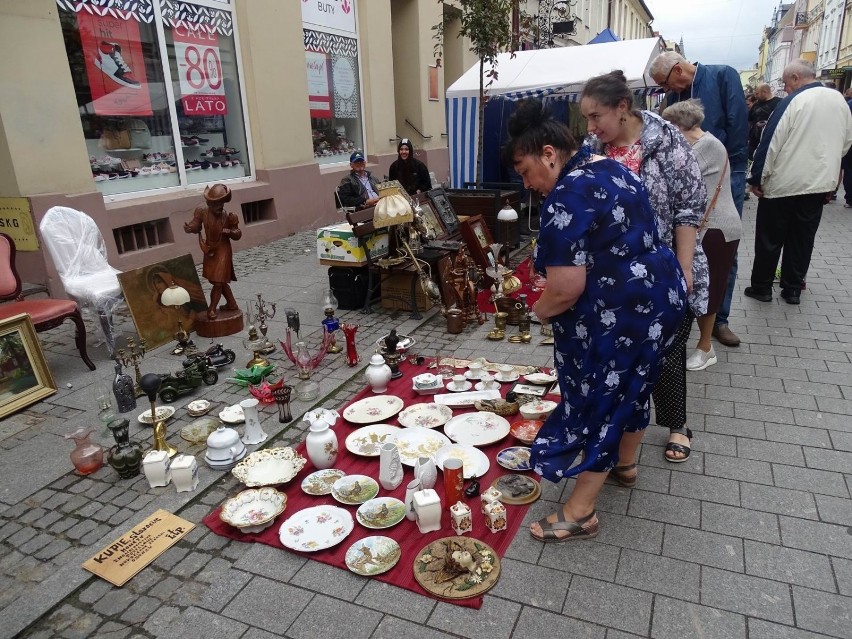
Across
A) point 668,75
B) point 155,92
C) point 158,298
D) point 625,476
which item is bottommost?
point 625,476

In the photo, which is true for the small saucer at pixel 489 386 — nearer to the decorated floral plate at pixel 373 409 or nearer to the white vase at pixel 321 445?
the decorated floral plate at pixel 373 409

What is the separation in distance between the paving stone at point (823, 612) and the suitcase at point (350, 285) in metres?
4.38

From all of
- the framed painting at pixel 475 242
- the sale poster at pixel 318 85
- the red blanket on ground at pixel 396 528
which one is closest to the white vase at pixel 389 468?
the red blanket on ground at pixel 396 528

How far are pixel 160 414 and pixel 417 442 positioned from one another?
1785 mm

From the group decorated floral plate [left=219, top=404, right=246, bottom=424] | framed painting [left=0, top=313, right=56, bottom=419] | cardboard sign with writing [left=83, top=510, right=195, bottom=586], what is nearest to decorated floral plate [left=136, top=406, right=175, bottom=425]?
decorated floral plate [left=219, top=404, right=246, bottom=424]

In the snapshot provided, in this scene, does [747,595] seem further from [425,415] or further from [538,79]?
[538,79]

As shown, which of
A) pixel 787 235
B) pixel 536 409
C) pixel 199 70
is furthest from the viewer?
pixel 199 70

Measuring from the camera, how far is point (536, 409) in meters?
3.63

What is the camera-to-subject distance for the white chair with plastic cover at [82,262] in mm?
4703

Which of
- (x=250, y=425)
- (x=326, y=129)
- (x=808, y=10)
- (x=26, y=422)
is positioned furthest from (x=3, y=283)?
(x=808, y=10)

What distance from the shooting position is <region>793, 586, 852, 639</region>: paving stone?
84.0 inches

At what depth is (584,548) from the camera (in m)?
2.60

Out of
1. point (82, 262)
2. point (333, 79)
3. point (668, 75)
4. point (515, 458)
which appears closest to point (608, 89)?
point (668, 75)

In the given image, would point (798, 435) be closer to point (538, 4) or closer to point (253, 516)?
point (253, 516)
